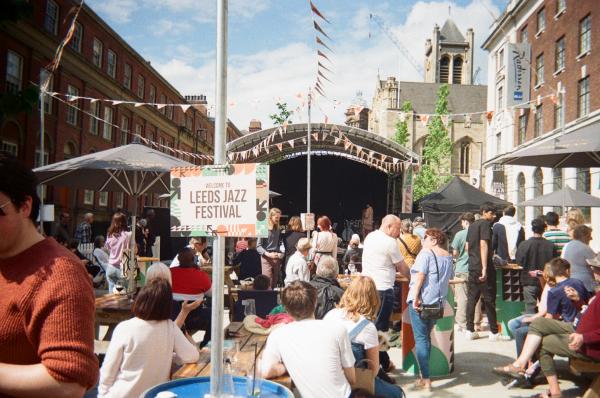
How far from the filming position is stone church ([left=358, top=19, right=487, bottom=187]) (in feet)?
192

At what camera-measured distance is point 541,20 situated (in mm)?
27469

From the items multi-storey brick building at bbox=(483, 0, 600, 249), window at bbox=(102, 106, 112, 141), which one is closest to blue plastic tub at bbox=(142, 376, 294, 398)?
multi-storey brick building at bbox=(483, 0, 600, 249)

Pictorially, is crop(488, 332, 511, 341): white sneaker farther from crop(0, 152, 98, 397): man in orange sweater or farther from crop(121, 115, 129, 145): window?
crop(121, 115, 129, 145): window

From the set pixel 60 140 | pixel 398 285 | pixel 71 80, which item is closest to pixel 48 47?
pixel 71 80

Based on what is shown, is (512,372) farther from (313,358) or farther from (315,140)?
(315,140)

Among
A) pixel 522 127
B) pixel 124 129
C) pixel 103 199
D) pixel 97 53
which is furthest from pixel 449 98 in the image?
pixel 103 199

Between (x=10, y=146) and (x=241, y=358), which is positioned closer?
(x=241, y=358)

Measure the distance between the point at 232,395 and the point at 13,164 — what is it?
1.54 m

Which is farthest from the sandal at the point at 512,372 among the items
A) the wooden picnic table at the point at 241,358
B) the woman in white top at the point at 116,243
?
the woman in white top at the point at 116,243

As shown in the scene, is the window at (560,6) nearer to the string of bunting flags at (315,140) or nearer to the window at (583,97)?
the window at (583,97)

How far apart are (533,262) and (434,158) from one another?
151 ft

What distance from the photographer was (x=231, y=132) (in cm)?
6094

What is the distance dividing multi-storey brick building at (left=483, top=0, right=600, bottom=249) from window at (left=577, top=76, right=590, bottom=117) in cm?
4

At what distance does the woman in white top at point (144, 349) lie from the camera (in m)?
3.46
